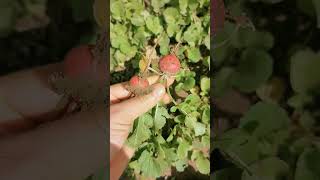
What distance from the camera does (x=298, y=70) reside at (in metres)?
1.00

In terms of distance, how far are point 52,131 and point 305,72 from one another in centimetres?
50

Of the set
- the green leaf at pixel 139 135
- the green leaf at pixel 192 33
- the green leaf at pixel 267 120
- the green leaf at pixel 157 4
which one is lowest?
the green leaf at pixel 139 135

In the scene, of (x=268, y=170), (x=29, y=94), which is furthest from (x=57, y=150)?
(x=268, y=170)

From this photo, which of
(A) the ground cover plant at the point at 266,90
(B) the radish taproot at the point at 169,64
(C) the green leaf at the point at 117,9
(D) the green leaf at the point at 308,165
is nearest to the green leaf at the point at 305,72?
(A) the ground cover plant at the point at 266,90

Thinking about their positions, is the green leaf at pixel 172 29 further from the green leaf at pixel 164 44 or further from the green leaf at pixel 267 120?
the green leaf at pixel 267 120

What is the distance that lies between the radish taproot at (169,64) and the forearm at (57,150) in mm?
171

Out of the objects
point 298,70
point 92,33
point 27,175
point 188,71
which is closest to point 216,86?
point 188,71

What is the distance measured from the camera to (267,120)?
1.01 metres

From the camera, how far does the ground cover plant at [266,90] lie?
3.28 feet

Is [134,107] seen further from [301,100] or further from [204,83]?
[301,100]

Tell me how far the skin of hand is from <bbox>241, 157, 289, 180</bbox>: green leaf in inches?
9.1

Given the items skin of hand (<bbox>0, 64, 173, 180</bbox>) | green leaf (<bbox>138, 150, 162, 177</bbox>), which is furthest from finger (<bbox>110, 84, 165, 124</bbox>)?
green leaf (<bbox>138, 150, 162, 177</bbox>)

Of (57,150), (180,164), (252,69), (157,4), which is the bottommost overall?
(180,164)

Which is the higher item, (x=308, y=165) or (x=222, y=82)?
(x=222, y=82)
